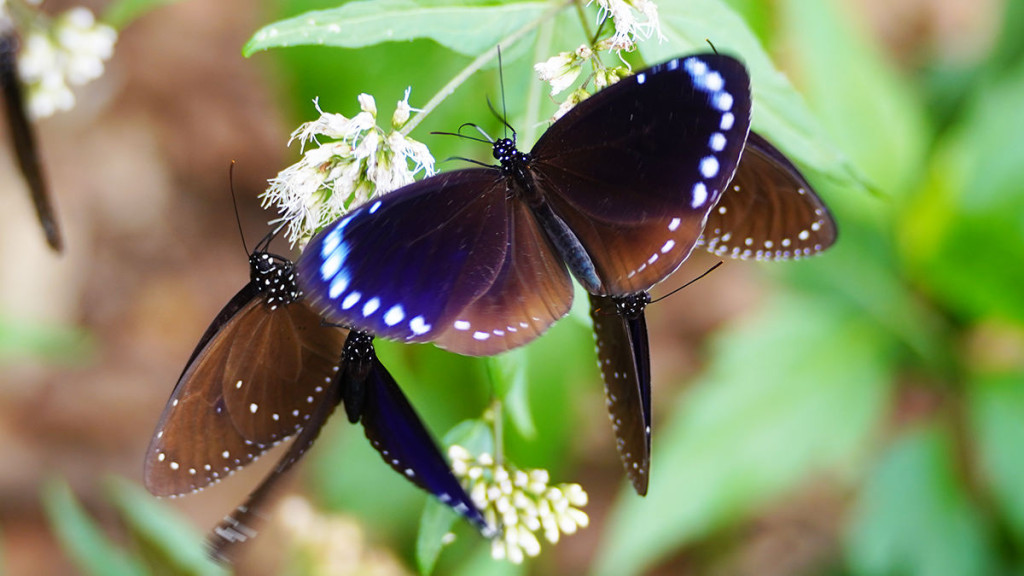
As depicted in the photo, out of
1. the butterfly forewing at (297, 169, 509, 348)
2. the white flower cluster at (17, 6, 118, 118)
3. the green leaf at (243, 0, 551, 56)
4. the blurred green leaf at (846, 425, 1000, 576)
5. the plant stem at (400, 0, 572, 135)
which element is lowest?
the blurred green leaf at (846, 425, 1000, 576)

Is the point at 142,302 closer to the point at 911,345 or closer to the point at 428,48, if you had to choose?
the point at 428,48

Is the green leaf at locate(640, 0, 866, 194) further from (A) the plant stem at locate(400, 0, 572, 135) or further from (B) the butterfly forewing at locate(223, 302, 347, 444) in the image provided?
(B) the butterfly forewing at locate(223, 302, 347, 444)

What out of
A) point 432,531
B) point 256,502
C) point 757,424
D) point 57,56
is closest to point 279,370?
point 256,502

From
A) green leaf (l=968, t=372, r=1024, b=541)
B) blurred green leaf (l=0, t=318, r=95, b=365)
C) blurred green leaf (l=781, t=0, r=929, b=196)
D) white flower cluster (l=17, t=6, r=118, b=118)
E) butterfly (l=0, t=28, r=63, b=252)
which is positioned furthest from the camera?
blurred green leaf (l=781, t=0, r=929, b=196)

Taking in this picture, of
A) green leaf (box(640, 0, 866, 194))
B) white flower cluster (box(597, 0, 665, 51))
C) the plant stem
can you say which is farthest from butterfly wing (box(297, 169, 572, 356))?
green leaf (box(640, 0, 866, 194))

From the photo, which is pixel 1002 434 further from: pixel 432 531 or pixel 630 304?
pixel 432 531

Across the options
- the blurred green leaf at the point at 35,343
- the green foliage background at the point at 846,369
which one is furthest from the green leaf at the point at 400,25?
the blurred green leaf at the point at 35,343
